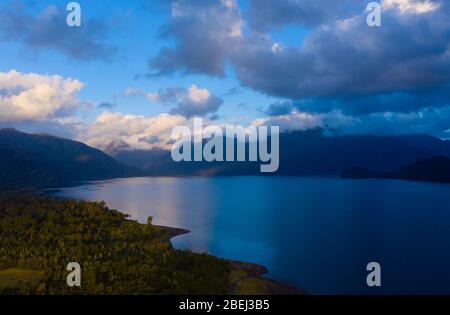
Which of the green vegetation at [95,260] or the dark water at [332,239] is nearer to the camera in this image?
the green vegetation at [95,260]

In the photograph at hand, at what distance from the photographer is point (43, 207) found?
95.6 metres

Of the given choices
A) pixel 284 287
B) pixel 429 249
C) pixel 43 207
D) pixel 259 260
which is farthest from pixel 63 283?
pixel 429 249

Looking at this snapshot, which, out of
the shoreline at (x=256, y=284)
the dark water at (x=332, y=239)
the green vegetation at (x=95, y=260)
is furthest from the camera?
the dark water at (x=332, y=239)

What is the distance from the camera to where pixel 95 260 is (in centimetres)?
5803

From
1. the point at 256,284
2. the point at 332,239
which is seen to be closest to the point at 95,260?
the point at 256,284

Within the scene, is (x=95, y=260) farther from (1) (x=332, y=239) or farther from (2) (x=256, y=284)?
(1) (x=332, y=239)

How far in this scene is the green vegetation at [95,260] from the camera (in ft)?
160

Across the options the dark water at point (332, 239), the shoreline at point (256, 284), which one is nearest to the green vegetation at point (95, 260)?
the shoreline at point (256, 284)

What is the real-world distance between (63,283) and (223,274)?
74.0ft

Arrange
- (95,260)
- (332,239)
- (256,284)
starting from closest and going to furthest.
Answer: (256,284) < (95,260) < (332,239)

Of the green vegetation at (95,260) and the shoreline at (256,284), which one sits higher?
the green vegetation at (95,260)

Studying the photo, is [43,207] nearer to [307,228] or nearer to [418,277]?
[307,228]

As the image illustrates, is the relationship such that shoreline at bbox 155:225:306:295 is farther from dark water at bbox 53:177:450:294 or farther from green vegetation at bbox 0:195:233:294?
dark water at bbox 53:177:450:294

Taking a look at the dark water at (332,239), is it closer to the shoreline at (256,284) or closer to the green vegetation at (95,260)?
the shoreline at (256,284)
